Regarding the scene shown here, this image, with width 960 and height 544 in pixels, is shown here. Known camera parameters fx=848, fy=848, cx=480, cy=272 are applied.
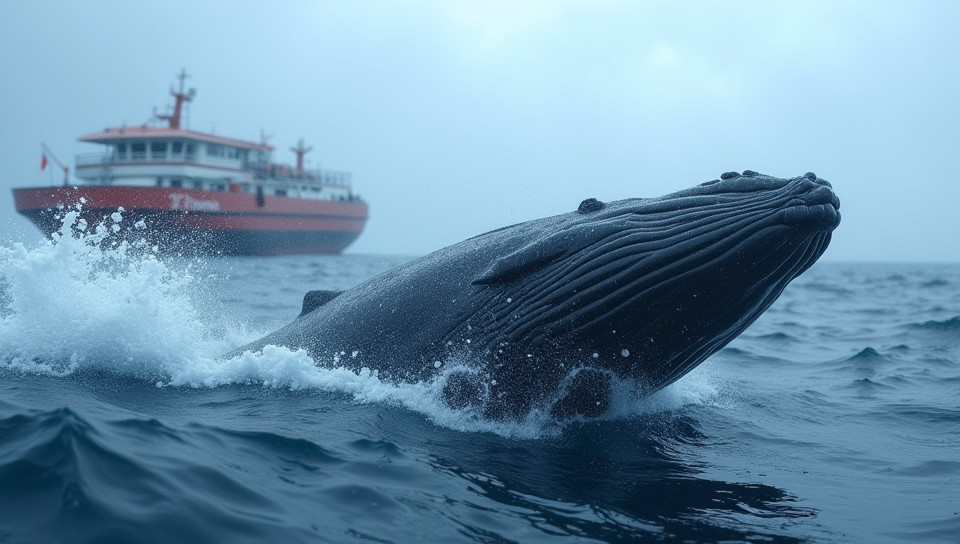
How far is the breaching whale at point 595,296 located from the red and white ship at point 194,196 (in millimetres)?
41086

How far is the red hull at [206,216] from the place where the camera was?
4488cm

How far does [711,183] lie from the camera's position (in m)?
5.73

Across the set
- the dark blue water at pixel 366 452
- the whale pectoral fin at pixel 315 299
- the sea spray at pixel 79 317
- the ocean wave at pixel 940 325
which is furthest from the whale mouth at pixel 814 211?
the ocean wave at pixel 940 325

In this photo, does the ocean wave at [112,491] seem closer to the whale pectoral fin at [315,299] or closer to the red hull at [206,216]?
the whale pectoral fin at [315,299]

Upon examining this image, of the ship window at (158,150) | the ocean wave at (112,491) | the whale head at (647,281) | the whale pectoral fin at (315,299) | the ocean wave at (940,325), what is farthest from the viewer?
the ship window at (158,150)

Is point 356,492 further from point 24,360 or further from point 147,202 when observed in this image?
point 147,202

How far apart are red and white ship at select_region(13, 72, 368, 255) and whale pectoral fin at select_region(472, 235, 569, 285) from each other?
41.7 m

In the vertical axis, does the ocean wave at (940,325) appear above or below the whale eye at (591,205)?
below

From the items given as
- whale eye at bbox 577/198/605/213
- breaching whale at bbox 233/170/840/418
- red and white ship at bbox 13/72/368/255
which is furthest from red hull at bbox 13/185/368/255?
whale eye at bbox 577/198/605/213

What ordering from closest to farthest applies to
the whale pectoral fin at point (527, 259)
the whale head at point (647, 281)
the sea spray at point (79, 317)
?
the whale head at point (647, 281)
the whale pectoral fin at point (527, 259)
the sea spray at point (79, 317)

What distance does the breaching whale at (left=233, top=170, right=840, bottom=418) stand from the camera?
5.21 meters

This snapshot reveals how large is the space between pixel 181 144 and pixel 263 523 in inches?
2165

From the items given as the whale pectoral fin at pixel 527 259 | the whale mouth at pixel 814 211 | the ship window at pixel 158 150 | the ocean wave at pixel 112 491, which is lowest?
the ocean wave at pixel 112 491

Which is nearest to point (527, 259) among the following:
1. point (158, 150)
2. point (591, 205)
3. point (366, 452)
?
point (591, 205)
